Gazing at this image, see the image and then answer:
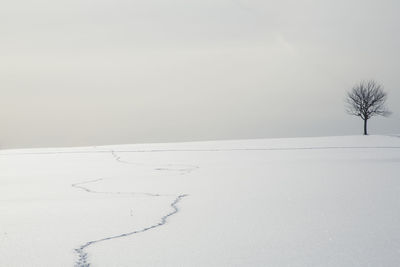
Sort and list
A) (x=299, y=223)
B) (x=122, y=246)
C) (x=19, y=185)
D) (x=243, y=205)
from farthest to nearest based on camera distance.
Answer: (x=19, y=185), (x=243, y=205), (x=299, y=223), (x=122, y=246)

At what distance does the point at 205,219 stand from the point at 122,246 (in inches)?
40.5

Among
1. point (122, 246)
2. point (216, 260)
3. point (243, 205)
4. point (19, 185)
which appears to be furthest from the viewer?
point (19, 185)

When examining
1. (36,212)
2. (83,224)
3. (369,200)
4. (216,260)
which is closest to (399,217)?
(369,200)

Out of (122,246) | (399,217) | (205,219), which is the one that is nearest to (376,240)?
(399,217)

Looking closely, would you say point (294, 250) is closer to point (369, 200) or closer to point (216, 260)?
point (216, 260)

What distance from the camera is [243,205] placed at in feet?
15.0

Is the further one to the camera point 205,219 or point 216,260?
point 205,219

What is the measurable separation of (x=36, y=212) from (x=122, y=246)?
177 cm

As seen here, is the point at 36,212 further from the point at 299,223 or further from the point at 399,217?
the point at 399,217

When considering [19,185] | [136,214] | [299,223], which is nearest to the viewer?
[299,223]

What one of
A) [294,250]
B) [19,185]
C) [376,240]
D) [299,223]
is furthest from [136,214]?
[19,185]

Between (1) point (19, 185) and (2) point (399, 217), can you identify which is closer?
(2) point (399, 217)

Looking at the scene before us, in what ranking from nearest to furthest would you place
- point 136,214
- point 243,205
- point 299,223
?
point 299,223 < point 136,214 < point 243,205

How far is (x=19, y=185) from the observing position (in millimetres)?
6867
